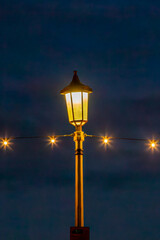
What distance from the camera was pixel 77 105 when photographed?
26.2 feet

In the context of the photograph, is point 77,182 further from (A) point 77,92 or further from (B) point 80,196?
(A) point 77,92

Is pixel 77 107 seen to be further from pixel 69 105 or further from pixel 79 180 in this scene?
pixel 79 180

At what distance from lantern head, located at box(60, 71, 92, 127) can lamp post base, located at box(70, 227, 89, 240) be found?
240 centimetres

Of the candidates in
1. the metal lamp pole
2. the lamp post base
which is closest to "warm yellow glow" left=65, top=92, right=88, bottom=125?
the metal lamp pole

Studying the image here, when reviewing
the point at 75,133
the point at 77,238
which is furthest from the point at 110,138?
the point at 77,238

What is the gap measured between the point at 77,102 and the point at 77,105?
0.07 metres

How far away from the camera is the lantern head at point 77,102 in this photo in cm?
801

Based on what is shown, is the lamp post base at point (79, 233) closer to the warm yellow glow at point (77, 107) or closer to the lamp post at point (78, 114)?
the lamp post at point (78, 114)

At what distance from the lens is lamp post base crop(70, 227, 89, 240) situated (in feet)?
21.0

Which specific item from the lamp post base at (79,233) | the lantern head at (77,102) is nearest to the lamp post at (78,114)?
the lantern head at (77,102)

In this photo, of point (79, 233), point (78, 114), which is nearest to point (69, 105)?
point (78, 114)

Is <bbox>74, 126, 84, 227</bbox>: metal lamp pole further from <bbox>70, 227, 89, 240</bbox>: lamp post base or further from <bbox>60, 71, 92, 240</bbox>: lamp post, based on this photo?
<bbox>70, 227, 89, 240</bbox>: lamp post base

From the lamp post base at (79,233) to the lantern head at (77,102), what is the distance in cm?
240

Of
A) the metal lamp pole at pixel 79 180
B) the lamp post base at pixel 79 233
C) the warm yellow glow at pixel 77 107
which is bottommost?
the lamp post base at pixel 79 233
